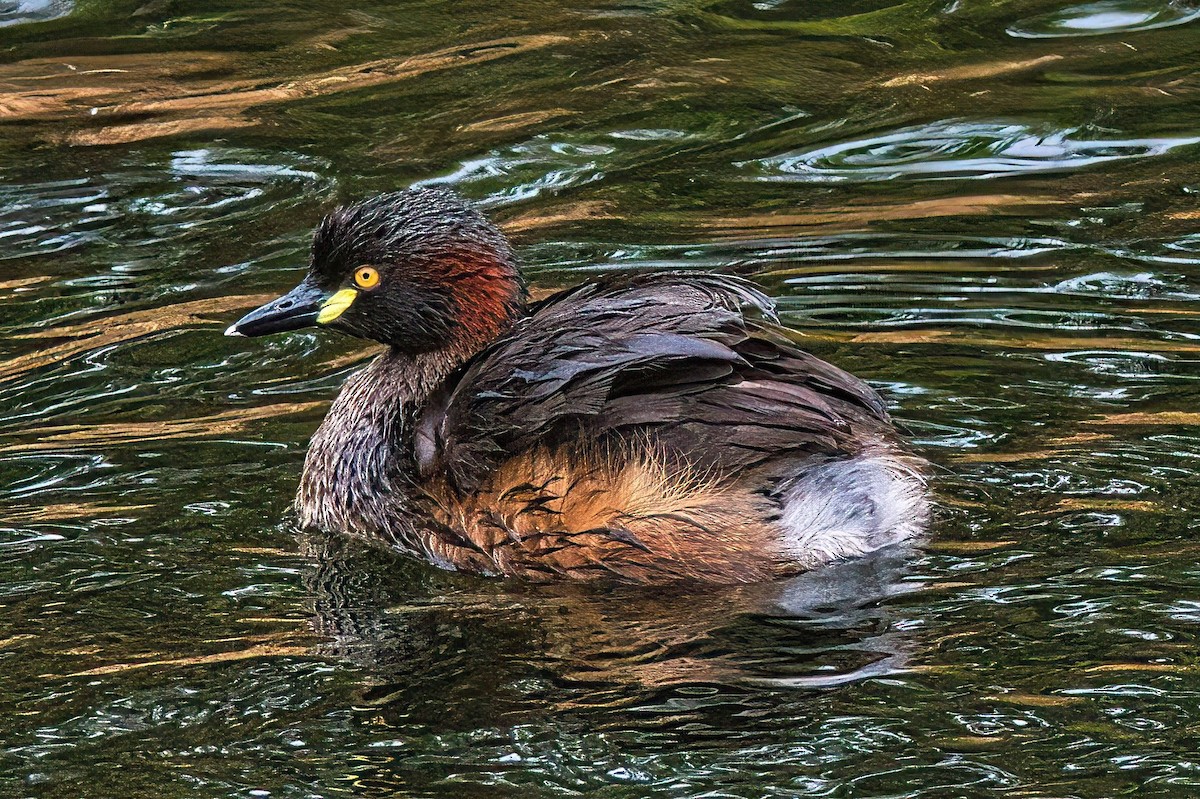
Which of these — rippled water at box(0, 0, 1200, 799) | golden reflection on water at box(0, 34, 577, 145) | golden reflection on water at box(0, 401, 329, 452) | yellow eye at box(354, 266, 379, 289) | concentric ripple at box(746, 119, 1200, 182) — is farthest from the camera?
golden reflection on water at box(0, 34, 577, 145)

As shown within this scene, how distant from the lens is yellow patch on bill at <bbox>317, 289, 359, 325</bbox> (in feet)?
20.9

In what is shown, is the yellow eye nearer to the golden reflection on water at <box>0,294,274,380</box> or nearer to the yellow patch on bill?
the yellow patch on bill

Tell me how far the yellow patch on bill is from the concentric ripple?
3.36 m

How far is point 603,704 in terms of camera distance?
15.4 ft

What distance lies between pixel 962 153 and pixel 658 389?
14.0ft

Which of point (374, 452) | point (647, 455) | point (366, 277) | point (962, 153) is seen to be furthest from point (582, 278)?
point (647, 455)

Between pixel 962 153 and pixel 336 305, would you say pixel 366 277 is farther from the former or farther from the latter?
pixel 962 153

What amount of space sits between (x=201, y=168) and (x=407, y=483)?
4157 mm

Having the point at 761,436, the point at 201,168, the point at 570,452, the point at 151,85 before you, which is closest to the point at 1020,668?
the point at 761,436

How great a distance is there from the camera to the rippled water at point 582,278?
4512 mm

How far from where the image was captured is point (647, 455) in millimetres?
5441

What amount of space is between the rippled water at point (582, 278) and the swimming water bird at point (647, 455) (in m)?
0.13

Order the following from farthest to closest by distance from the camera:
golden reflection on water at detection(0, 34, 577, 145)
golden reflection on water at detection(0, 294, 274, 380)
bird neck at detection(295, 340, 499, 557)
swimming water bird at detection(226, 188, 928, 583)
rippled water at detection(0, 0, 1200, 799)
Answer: golden reflection on water at detection(0, 34, 577, 145) < golden reflection on water at detection(0, 294, 274, 380) < bird neck at detection(295, 340, 499, 557) < swimming water bird at detection(226, 188, 928, 583) < rippled water at detection(0, 0, 1200, 799)

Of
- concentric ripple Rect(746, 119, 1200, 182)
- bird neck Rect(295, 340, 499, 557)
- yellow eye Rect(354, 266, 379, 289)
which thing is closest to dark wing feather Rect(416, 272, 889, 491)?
bird neck Rect(295, 340, 499, 557)
